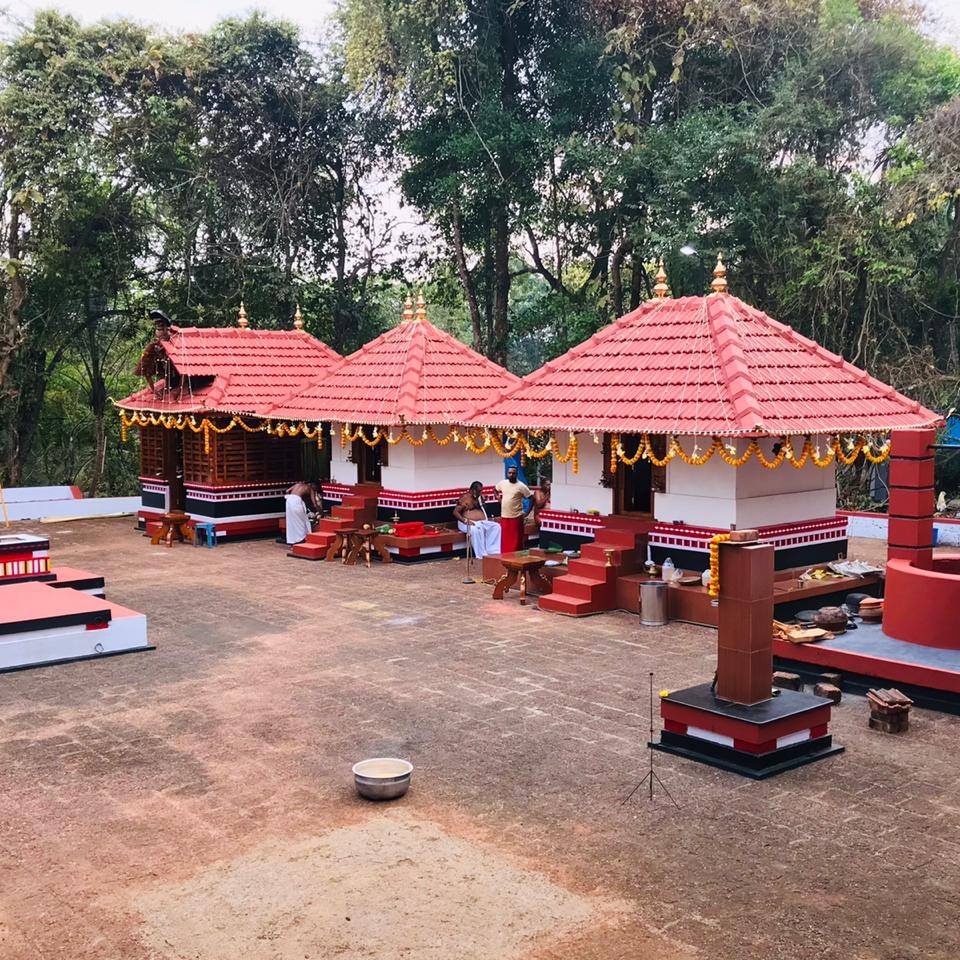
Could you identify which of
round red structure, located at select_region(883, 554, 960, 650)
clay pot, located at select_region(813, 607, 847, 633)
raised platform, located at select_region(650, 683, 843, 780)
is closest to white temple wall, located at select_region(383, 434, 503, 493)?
clay pot, located at select_region(813, 607, 847, 633)

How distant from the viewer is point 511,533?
53.7 ft

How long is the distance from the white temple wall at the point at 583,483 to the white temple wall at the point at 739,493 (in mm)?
1099

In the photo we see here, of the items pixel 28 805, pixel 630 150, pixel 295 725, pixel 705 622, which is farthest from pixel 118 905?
pixel 630 150

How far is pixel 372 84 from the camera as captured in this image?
90.5ft

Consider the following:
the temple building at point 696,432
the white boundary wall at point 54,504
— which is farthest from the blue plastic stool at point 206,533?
the temple building at point 696,432

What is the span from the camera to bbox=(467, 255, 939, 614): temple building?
13531mm

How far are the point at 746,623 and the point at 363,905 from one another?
3.82 meters

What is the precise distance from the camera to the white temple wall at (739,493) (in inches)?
539

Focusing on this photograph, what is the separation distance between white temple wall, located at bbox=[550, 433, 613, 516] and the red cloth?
0.61 meters

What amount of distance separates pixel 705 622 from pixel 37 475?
70.2ft

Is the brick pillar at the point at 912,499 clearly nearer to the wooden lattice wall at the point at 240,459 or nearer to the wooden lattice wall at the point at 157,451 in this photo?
the wooden lattice wall at the point at 240,459

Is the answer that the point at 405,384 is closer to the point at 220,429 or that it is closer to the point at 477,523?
the point at 477,523

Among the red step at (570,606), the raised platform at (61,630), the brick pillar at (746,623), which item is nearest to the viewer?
the brick pillar at (746,623)

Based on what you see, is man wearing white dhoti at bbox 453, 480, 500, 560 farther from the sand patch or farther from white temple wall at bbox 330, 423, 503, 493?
the sand patch
